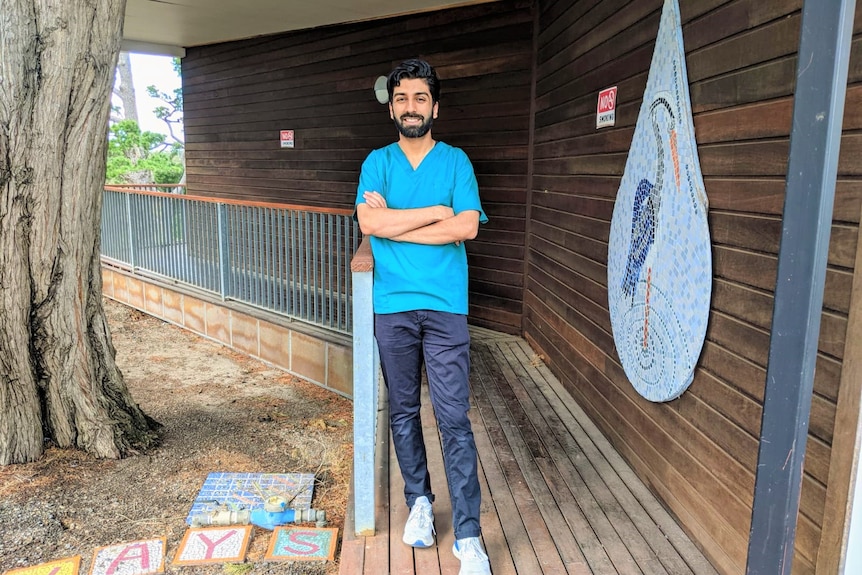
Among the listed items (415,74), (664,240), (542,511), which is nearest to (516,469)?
(542,511)

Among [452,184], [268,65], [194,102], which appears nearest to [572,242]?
[452,184]

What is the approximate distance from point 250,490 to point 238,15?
5941 millimetres

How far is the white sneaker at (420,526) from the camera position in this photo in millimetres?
2285

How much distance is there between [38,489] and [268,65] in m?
6.56

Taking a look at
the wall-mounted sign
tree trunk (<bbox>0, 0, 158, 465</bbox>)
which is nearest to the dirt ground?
tree trunk (<bbox>0, 0, 158, 465</bbox>)

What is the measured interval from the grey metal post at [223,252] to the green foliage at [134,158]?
1897 centimetres

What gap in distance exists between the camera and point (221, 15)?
7461 millimetres

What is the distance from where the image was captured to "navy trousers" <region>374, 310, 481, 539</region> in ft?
6.91

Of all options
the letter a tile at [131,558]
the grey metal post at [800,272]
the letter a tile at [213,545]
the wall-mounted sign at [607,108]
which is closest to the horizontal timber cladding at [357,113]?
the wall-mounted sign at [607,108]

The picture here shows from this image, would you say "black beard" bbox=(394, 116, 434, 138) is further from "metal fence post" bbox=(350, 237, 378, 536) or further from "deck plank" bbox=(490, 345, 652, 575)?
"deck plank" bbox=(490, 345, 652, 575)

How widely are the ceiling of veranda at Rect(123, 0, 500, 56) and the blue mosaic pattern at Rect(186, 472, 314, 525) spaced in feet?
13.9

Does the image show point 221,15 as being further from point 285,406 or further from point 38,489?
point 38,489

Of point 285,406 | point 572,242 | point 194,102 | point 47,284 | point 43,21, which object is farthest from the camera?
point 194,102

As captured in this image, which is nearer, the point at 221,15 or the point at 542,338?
the point at 542,338
